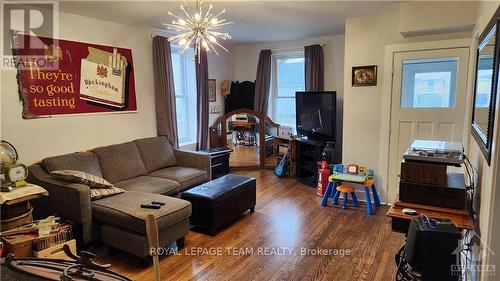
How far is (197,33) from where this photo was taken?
253cm

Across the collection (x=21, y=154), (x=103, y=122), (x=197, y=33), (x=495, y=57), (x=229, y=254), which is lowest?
(x=229, y=254)

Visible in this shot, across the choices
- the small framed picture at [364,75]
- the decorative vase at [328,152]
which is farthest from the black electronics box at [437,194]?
the decorative vase at [328,152]

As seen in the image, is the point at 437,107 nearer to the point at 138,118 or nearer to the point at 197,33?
the point at 197,33

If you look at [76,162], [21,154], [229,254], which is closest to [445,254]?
[229,254]

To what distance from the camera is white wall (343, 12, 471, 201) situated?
3.74 metres

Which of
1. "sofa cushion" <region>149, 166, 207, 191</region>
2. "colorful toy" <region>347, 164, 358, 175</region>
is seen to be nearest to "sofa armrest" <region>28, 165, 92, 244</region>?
"sofa cushion" <region>149, 166, 207, 191</region>

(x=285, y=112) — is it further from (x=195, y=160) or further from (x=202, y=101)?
(x=195, y=160)

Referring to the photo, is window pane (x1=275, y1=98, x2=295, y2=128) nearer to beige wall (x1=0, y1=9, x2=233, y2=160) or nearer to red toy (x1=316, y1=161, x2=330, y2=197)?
red toy (x1=316, y1=161, x2=330, y2=197)

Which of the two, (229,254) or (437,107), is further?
(437,107)

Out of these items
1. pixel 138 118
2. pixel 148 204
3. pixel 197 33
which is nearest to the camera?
pixel 197 33

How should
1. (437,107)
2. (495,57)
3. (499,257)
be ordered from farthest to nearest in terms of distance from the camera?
(437,107) → (495,57) → (499,257)

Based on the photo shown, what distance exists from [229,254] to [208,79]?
11.6 feet

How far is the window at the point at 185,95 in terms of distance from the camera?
507cm

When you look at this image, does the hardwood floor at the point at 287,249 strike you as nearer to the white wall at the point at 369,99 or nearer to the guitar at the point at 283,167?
the white wall at the point at 369,99
